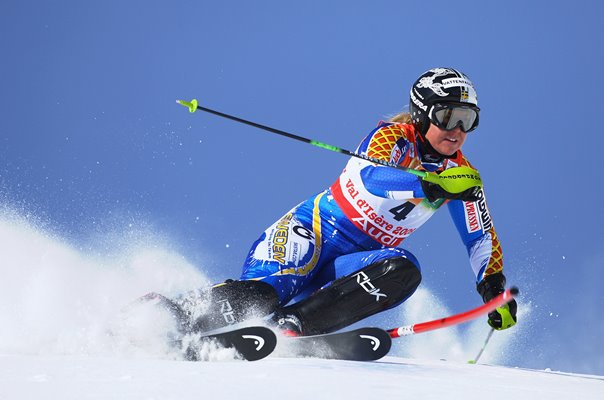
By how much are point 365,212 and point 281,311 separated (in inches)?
30.3

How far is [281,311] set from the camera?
369 centimetres

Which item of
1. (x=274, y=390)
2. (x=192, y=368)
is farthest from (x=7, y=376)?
(x=274, y=390)

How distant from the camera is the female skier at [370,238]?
361 cm

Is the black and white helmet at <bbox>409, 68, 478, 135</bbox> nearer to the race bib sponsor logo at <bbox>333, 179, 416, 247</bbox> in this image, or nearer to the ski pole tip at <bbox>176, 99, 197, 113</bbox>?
the race bib sponsor logo at <bbox>333, 179, 416, 247</bbox>

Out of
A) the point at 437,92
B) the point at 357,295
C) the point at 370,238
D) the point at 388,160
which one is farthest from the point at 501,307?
the point at 437,92

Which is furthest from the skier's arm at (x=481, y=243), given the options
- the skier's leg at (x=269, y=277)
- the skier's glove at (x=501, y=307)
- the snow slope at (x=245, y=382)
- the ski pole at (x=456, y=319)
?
the snow slope at (x=245, y=382)

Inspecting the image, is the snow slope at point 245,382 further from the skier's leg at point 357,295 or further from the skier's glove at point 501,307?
the skier's glove at point 501,307

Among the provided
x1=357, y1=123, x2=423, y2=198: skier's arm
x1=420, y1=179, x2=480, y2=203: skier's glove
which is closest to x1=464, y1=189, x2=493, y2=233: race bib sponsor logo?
x1=357, y1=123, x2=423, y2=198: skier's arm

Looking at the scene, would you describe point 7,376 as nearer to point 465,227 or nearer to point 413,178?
point 413,178

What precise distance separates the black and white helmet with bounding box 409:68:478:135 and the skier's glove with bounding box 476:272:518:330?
0.91 meters

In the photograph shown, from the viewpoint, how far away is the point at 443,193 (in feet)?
11.5

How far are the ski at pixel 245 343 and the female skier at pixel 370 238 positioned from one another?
0.24 metres

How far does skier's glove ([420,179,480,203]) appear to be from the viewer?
3494 mm

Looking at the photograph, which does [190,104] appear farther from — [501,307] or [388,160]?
[501,307]
